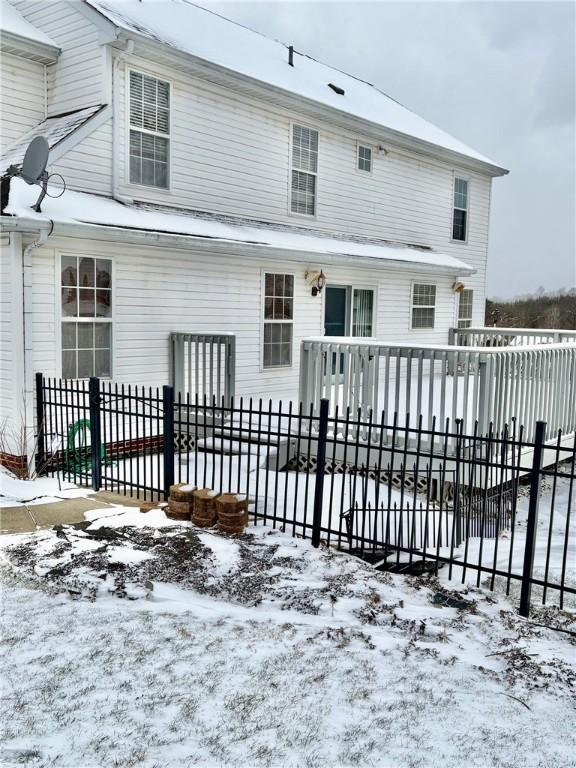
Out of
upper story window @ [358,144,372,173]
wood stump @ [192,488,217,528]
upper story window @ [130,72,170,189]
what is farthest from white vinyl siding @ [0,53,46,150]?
upper story window @ [358,144,372,173]

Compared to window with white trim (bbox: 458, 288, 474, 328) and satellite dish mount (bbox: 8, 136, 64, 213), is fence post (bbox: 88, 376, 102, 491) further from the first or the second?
window with white trim (bbox: 458, 288, 474, 328)

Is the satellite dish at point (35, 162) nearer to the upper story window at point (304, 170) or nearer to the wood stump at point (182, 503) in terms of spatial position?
the wood stump at point (182, 503)

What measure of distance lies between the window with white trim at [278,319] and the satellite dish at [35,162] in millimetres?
5046

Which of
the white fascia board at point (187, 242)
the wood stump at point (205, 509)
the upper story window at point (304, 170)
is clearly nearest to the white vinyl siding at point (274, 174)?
the upper story window at point (304, 170)

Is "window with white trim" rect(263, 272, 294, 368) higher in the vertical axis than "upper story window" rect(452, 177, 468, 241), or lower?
lower

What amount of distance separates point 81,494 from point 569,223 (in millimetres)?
84392

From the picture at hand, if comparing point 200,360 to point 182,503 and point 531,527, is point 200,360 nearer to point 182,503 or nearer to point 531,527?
point 182,503

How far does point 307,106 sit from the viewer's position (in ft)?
43.4

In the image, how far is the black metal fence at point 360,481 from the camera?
640 centimetres

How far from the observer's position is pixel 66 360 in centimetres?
934

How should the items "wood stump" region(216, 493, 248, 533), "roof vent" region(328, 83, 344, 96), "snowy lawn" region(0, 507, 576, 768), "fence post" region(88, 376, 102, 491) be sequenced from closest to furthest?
"snowy lawn" region(0, 507, 576, 768) < "wood stump" region(216, 493, 248, 533) < "fence post" region(88, 376, 102, 491) < "roof vent" region(328, 83, 344, 96)

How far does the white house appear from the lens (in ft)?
29.9

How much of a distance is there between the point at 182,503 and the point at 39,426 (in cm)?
301

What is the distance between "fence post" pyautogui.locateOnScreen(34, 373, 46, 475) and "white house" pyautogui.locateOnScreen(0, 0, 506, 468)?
168mm
